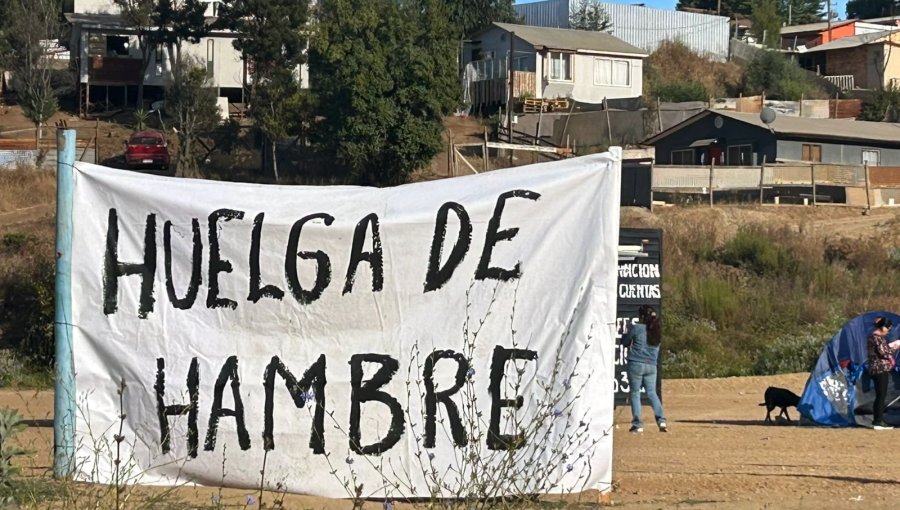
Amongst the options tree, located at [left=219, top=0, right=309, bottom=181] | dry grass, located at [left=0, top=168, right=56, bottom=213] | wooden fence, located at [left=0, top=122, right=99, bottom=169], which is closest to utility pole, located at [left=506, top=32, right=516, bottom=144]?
tree, located at [left=219, top=0, right=309, bottom=181]

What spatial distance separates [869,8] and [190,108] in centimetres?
9941

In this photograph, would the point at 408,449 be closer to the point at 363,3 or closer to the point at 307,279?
the point at 307,279

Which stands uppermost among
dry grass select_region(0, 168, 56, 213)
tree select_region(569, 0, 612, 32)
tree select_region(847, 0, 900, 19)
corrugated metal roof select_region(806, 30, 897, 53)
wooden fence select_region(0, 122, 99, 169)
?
tree select_region(847, 0, 900, 19)

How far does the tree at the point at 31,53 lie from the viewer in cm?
5156

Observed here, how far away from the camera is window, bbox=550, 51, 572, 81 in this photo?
63.5m

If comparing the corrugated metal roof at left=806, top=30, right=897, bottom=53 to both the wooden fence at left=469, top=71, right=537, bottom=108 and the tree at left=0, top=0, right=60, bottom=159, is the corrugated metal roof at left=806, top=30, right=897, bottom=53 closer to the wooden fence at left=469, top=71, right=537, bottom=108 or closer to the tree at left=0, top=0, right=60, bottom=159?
the wooden fence at left=469, top=71, right=537, bottom=108

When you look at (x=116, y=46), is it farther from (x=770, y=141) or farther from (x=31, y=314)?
(x=31, y=314)

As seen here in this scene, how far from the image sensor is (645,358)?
44.5ft

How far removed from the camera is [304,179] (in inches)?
1789

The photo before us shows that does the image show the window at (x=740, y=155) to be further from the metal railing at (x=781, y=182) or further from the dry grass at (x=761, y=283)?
the dry grass at (x=761, y=283)

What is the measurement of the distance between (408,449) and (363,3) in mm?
42917

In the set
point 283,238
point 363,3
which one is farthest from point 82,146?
point 283,238

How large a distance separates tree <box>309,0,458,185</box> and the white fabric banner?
37146 millimetres

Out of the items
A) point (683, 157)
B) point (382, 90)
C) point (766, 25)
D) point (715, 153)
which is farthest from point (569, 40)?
point (766, 25)
